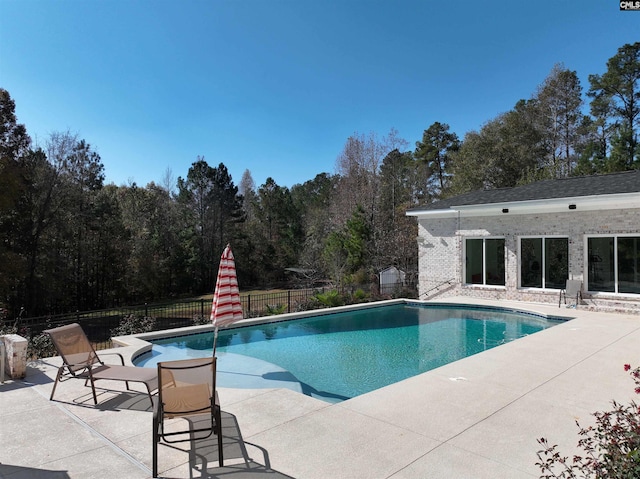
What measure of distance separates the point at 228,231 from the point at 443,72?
23647 mm

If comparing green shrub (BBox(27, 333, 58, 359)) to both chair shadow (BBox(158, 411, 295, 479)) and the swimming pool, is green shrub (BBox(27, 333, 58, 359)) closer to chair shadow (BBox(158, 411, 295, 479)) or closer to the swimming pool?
the swimming pool

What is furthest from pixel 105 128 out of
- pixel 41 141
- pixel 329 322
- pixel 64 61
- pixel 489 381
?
pixel 489 381

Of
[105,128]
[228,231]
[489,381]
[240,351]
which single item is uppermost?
[105,128]

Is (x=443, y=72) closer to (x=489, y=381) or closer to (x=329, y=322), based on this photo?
(x=329, y=322)

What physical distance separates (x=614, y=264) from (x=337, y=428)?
41.3 ft

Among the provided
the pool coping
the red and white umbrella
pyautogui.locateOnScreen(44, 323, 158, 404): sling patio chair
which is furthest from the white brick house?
pyautogui.locateOnScreen(44, 323, 158, 404): sling patio chair

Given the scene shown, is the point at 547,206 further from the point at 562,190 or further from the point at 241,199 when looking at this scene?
the point at 241,199

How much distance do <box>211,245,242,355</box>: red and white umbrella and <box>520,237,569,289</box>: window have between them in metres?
12.4

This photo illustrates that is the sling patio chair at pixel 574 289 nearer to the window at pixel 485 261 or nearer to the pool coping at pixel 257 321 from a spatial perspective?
the pool coping at pixel 257 321

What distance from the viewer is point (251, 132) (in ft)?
80.3

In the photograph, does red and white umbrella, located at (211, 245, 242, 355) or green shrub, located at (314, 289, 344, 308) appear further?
green shrub, located at (314, 289, 344, 308)

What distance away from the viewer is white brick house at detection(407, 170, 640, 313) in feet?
40.7

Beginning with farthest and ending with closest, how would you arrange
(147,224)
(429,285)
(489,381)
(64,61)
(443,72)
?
(147,224)
(443,72)
(429,285)
(64,61)
(489,381)

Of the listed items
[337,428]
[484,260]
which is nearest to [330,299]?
[484,260]
